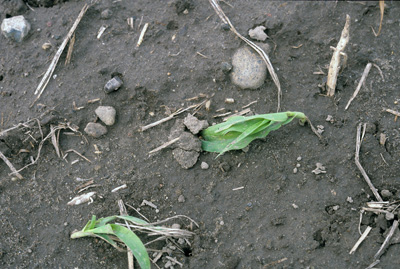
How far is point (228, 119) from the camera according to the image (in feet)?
8.47

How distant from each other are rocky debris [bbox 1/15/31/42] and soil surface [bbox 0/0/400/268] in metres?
0.06

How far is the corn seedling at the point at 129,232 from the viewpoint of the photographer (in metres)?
2.17

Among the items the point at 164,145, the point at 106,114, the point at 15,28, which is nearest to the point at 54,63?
the point at 15,28

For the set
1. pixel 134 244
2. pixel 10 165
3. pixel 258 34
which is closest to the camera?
pixel 134 244

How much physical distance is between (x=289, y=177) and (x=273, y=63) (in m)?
0.79

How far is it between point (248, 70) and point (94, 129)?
3.52 ft

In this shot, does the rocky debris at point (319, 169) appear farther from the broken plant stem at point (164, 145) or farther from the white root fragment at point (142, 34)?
the white root fragment at point (142, 34)

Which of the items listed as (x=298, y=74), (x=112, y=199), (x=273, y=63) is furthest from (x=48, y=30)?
(x=298, y=74)

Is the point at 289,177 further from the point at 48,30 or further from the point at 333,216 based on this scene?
the point at 48,30

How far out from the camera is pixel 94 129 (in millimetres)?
2646

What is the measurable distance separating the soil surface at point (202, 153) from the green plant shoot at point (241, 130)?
0.09 m

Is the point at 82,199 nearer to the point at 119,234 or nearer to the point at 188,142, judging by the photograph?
the point at 119,234

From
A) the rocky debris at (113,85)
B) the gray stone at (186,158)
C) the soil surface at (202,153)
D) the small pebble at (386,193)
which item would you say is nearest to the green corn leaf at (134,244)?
the soil surface at (202,153)

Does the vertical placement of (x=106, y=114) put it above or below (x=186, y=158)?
above
